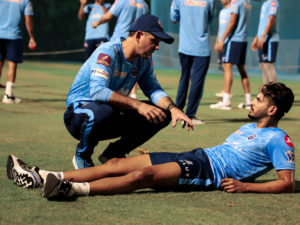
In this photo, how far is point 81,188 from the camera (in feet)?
12.5

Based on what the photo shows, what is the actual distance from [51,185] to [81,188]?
0.72 feet

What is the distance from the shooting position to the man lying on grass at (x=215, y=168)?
391 centimetres

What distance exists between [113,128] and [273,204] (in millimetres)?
1396

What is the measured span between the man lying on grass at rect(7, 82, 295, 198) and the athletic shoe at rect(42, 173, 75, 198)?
10cm

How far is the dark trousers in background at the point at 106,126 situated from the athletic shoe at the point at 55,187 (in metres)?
0.86

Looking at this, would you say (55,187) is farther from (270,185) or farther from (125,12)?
(125,12)

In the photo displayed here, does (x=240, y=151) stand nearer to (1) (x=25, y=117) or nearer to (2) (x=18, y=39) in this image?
(1) (x=25, y=117)

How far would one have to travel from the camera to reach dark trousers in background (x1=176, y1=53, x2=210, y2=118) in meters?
8.37

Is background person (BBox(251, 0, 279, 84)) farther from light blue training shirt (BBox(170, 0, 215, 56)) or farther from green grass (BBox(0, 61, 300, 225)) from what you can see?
green grass (BBox(0, 61, 300, 225))

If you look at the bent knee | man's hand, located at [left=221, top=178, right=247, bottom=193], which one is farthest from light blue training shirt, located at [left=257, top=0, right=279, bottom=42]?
the bent knee

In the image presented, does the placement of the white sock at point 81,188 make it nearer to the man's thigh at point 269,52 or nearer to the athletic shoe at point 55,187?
the athletic shoe at point 55,187

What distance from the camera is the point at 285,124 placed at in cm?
841

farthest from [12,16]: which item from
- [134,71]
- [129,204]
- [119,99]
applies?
[129,204]

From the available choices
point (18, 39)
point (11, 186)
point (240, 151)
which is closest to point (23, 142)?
point (11, 186)
